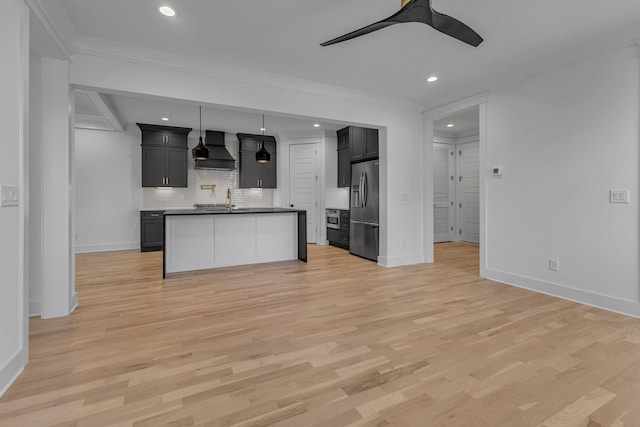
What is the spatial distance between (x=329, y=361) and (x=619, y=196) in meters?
3.30

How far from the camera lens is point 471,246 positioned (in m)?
7.19

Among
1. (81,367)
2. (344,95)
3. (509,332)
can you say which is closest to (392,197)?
(344,95)

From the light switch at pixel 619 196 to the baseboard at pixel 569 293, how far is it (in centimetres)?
99

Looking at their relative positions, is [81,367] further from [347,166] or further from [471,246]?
[471,246]

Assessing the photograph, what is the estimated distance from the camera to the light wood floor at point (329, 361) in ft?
5.16

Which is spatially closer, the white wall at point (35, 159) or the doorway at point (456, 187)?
the white wall at point (35, 159)

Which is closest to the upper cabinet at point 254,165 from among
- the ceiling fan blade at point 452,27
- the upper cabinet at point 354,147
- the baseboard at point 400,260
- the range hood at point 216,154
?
the range hood at point 216,154

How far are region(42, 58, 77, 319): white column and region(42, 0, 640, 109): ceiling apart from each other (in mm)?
464

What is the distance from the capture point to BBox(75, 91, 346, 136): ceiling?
5.21 metres

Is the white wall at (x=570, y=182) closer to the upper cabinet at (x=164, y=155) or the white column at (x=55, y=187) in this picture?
the white column at (x=55, y=187)

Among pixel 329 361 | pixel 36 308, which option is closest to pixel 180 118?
pixel 36 308

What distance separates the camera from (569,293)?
3.38 m

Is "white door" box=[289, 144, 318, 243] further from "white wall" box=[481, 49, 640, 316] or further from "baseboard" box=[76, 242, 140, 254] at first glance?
"white wall" box=[481, 49, 640, 316]

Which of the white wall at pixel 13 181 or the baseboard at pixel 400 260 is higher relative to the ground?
the white wall at pixel 13 181
